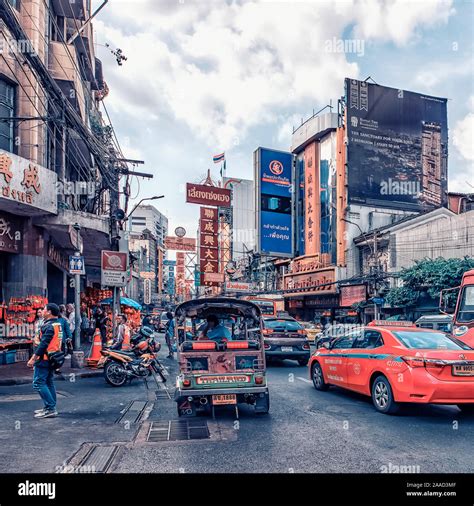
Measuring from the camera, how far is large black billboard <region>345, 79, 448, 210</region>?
3503 cm

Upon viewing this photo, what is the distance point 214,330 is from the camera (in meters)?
9.23

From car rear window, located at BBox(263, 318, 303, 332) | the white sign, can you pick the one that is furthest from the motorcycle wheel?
car rear window, located at BBox(263, 318, 303, 332)

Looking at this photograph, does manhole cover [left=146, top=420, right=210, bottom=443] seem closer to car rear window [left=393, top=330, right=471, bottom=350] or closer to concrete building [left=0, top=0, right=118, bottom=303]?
car rear window [left=393, top=330, right=471, bottom=350]

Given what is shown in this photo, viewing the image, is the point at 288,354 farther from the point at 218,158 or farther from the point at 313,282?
the point at 218,158

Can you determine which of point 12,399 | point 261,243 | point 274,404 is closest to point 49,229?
point 12,399

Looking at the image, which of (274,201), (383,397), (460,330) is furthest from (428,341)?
(274,201)

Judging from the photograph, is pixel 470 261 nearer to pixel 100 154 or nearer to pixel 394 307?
pixel 394 307

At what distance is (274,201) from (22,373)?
27.8 m

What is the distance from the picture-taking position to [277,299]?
4300 cm

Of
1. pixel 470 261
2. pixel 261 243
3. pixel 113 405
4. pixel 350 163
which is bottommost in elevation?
pixel 113 405

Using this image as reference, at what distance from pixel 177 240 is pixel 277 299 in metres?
11.7

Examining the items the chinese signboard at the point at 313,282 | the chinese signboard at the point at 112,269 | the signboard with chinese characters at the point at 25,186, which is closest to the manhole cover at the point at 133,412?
the signboard with chinese characters at the point at 25,186

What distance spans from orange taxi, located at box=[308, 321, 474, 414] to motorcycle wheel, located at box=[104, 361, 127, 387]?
5023 mm

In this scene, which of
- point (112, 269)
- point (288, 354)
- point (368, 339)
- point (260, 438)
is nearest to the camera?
point (260, 438)
